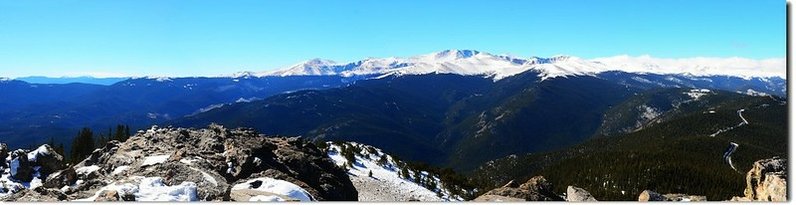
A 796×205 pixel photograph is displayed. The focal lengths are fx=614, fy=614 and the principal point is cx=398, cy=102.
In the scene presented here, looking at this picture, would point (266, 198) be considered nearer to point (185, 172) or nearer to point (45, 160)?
point (185, 172)

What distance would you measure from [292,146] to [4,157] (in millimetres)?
19587

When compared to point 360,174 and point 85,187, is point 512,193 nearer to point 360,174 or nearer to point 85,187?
point 85,187

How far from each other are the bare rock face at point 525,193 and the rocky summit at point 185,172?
639 centimetres

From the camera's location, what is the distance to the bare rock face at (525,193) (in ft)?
65.1

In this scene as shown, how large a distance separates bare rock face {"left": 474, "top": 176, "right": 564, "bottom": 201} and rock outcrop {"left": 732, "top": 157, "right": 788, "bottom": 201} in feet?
20.1

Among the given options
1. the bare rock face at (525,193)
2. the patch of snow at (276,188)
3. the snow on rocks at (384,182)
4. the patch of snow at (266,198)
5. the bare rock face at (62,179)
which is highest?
the patch of snow at (266,198)

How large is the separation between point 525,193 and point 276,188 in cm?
851

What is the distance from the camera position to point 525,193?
21.1 metres

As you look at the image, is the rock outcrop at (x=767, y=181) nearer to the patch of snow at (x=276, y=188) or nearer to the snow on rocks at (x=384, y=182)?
the patch of snow at (x=276, y=188)

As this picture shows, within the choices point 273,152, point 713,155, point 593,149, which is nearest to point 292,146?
point 273,152

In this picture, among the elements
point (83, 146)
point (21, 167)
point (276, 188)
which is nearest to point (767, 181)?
point (276, 188)

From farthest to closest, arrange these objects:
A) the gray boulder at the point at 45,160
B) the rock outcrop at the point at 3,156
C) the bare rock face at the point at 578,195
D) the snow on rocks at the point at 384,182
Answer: the snow on rocks at the point at 384,182
the rock outcrop at the point at 3,156
the gray boulder at the point at 45,160
the bare rock face at the point at 578,195

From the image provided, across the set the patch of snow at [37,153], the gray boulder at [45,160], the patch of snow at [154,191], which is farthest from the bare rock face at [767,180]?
the patch of snow at [37,153]

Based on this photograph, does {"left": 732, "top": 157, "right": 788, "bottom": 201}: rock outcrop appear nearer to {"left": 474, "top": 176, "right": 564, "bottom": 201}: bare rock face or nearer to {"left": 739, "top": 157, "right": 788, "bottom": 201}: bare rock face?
{"left": 739, "top": 157, "right": 788, "bottom": 201}: bare rock face
